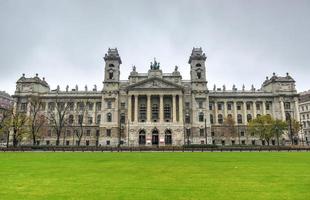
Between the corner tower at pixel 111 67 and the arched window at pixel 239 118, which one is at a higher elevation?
the corner tower at pixel 111 67

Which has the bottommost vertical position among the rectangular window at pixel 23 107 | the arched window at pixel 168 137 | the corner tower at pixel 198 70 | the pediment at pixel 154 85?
the arched window at pixel 168 137

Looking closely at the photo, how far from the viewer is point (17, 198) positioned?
11375 millimetres

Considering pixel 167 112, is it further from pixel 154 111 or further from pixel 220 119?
pixel 220 119

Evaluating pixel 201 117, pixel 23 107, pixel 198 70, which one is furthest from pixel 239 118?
pixel 23 107

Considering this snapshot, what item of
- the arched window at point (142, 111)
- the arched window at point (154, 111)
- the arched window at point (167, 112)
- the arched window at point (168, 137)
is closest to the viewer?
the arched window at point (168, 137)

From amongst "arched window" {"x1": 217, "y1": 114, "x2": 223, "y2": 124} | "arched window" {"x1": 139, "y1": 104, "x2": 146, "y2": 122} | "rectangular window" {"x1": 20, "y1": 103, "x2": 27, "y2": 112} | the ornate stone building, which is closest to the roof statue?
the ornate stone building

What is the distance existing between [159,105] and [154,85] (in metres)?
6.54

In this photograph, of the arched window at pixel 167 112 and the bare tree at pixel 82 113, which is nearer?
the arched window at pixel 167 112

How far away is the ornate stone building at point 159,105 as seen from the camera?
86750 millimetres

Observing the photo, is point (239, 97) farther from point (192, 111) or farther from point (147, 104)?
point (147, 104)

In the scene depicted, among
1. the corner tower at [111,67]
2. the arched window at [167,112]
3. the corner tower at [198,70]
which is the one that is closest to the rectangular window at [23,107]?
the corner tower at [111,67]

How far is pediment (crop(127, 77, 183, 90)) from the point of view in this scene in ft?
289

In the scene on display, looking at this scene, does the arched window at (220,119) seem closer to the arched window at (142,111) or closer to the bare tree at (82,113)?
the arched window at (142,111)

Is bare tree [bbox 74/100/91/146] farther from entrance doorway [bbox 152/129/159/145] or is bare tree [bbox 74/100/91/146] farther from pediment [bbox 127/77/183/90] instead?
entrance doorway [bbox 152/129/159/145]
